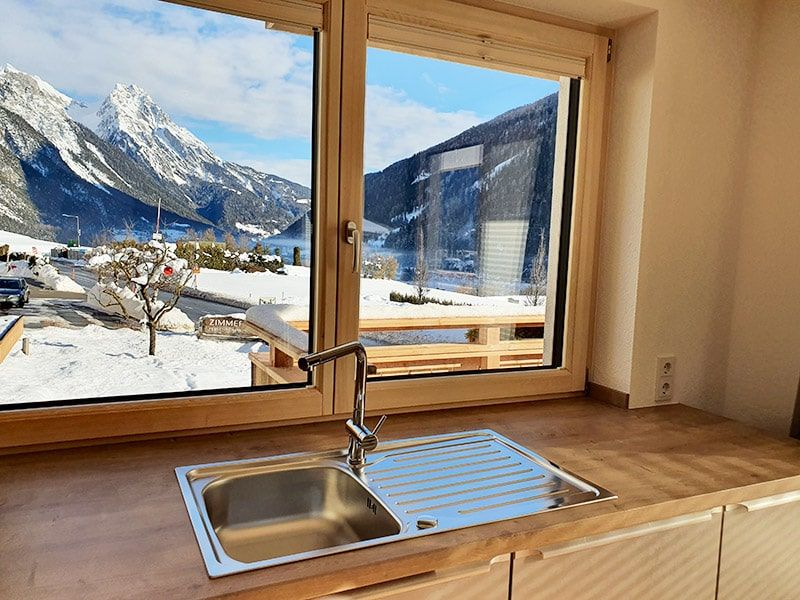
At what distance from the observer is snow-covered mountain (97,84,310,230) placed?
56.5 inches

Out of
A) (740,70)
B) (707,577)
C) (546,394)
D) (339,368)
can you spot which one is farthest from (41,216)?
(740,70)

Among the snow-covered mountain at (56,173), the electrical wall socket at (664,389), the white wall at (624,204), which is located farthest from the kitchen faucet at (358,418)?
the electrical wall socket at (664,389)

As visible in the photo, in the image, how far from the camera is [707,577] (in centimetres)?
136

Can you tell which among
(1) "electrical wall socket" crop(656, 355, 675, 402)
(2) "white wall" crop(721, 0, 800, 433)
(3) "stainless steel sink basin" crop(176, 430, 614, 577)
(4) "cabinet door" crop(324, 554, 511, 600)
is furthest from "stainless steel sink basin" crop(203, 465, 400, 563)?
(2) "white wall" crop(721, 0, 800, 433)

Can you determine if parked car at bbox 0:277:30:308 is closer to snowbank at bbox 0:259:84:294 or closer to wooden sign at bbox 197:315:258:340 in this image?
snowbank at bbox 0:259:84:294

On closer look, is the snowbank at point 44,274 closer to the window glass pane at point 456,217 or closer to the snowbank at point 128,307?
the snowbank at point 128,307

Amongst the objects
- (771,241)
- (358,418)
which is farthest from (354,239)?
(771,241)

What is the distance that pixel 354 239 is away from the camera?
1.62 meters

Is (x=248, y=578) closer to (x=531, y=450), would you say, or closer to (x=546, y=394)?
(x=531, y=450)

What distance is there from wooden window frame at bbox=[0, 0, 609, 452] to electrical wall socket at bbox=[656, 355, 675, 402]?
331mm

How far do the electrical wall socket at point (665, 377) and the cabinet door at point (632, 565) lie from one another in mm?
635

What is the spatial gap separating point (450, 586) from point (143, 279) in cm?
98

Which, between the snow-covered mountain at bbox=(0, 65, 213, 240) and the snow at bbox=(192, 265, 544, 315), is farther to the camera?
the snow at bbox=(192, 265, 544, 315)

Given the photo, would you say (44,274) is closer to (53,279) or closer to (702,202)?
(53,279)
